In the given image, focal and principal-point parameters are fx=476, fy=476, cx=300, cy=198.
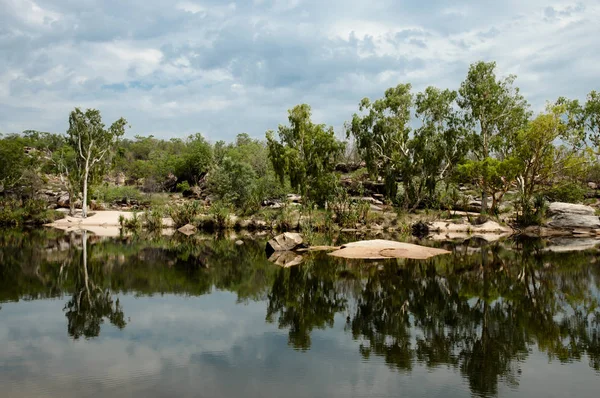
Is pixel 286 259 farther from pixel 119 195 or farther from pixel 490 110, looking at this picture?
pixel 119 195

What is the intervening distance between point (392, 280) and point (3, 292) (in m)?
12.1

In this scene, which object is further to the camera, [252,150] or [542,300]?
[252,150]

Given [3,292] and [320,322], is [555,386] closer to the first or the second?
[320,322]

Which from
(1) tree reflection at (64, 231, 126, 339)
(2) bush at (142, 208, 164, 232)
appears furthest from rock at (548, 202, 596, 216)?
(1) tree reflection at (64, 231, 126, 339)

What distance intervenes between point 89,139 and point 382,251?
3450cm

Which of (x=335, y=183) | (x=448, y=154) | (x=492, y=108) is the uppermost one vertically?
(x=492, y=108)

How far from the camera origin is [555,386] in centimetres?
718

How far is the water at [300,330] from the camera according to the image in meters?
7.29

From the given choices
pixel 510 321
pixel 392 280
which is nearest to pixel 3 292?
pixel 392 280

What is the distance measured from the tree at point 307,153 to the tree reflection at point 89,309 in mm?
27048

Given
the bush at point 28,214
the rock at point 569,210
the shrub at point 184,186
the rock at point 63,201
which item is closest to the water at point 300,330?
the rock at point 569,210

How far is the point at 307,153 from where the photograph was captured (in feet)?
142

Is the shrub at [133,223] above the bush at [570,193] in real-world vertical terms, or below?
below

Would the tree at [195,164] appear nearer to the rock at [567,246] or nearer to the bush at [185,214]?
Answer: the bush at [185,214]
